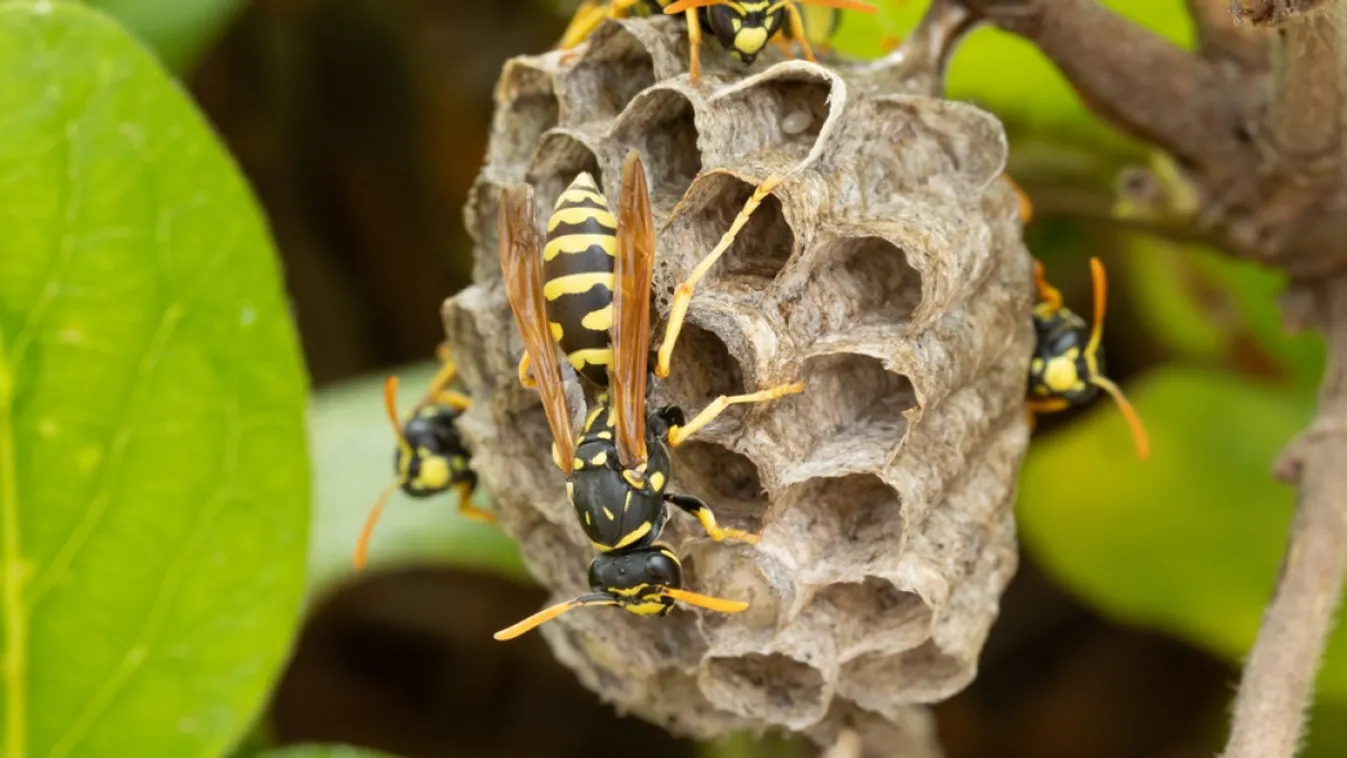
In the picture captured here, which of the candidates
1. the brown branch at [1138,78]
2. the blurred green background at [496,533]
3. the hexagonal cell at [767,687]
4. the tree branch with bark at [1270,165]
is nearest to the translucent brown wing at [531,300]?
the hexagonal cell at [767,687]

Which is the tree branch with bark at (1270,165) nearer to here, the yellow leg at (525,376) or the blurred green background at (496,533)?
the blurred green background at (496,533)

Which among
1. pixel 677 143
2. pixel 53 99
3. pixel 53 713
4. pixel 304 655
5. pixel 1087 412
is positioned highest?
pixel 53 99

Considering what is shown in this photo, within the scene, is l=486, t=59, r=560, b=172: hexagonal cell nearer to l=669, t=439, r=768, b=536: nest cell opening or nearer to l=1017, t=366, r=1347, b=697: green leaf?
l=669, t=439, r=768, b=536: nest cell opening

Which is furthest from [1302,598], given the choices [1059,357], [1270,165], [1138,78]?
[1138,78]

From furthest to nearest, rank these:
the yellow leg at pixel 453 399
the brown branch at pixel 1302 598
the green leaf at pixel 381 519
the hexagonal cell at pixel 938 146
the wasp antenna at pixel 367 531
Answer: the green leaf at pixel 381 519 → the wasp antenna at pixel 367 531 → the yellow leg at pixel 453 399 → the hexagonal cell at pixel 938 146 → the brown branch at pixel 1302 598

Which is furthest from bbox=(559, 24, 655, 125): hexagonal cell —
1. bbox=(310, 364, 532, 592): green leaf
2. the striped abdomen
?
bbox=(310, 364, 532, 592): green leaf

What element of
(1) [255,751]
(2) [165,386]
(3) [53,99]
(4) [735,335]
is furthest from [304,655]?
(4) [735,335]

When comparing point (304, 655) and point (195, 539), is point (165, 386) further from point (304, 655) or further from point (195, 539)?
point (304, 655)
